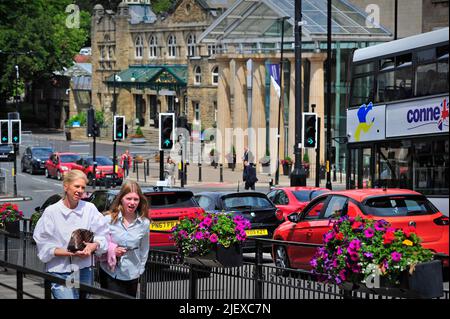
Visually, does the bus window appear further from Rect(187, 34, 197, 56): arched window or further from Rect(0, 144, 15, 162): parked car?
Rect(187, 34, 197, 56): arched window

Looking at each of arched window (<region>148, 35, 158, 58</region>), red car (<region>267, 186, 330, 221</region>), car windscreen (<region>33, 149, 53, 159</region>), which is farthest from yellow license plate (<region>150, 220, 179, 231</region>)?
arched window (<region>148, 35, 158, 58</region>)

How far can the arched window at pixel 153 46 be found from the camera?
10753 cm

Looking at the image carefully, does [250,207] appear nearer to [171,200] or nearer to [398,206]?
[171,200]

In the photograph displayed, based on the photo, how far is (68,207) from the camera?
11.1 meters

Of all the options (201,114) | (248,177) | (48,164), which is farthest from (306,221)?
(201,114)

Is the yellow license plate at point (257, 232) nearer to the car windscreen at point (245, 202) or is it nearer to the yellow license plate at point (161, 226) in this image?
the car windscreen at point (245, 202)

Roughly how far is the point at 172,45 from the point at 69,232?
94.5 meters

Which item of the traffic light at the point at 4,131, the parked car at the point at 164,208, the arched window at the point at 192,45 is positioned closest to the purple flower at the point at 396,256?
the parked car at the point at 164,208

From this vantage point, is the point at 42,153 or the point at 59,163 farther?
the point at 42,153

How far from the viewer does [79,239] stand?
10969 millimetres

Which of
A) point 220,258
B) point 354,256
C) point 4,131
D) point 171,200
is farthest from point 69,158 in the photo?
point 354,256

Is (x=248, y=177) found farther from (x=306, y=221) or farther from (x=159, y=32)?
(x=159, y=32)

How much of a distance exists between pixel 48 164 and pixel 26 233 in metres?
45.5

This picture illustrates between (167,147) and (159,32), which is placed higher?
(159,32)
